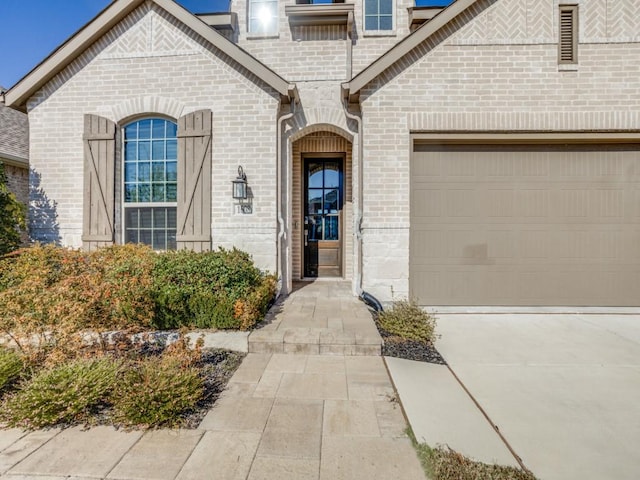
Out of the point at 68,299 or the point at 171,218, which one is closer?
the point at 68,299

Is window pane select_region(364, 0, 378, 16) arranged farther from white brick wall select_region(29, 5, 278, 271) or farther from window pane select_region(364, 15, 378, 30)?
white brick wall select_region(29, 5, 278, 271)

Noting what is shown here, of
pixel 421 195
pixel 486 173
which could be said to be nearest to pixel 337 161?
pixel 421 195

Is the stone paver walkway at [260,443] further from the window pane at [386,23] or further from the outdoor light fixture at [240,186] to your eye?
the window pane at [386,23]

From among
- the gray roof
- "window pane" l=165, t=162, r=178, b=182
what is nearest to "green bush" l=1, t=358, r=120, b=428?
"window pane" l=165, t=162, r=178, b=182

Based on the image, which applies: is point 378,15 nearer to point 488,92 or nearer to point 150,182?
point 488,92

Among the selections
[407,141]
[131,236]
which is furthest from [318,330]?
[131,236]

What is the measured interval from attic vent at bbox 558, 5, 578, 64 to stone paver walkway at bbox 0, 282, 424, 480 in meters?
6.02

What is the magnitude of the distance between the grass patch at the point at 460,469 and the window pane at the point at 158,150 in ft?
19.7

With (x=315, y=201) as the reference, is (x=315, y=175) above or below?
above

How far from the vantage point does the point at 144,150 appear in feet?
19.1

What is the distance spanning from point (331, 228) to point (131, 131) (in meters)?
4.48

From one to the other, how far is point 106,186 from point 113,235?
0.90 metres

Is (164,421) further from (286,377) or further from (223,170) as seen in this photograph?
(223,170)

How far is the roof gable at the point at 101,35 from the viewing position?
5293 mm
